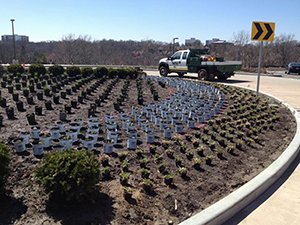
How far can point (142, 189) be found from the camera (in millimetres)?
4168

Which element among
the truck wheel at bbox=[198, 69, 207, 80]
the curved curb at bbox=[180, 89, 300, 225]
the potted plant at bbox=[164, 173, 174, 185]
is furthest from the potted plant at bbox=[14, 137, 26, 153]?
the truck wheel at bbox=[198, 69, 207, 80]

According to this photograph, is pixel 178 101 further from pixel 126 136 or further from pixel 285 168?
pixel 285 168

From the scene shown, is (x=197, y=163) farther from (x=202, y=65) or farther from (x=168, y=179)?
(x=202, y=65)

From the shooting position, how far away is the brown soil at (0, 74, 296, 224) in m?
3.53

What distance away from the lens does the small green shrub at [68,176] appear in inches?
138

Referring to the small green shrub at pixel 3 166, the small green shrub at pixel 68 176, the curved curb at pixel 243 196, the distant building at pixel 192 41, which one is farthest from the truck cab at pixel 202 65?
the distant building at pixel 192 41

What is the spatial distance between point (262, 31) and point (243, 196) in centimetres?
764

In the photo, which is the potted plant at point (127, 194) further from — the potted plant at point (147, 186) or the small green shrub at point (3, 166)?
the small green shrub at point (3, 166)

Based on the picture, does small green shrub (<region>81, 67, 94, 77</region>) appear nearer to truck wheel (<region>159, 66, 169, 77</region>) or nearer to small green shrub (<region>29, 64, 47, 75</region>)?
small green shrub (<region>29, 64, 47, 75</region>)

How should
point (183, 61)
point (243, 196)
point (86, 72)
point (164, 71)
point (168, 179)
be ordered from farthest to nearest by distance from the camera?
point (164, 71) < point (183, 61) < point (86, 72) < point (168, 179) < point (243, 196)

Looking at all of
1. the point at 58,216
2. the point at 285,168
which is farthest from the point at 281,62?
the point at 58,216

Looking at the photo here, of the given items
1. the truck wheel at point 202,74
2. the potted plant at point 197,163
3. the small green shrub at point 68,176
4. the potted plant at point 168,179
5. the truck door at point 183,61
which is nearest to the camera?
the small green shrub at point 68,176

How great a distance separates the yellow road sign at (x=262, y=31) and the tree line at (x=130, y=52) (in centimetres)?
3210

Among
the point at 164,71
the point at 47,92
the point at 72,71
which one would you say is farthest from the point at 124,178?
the point at 164,71
